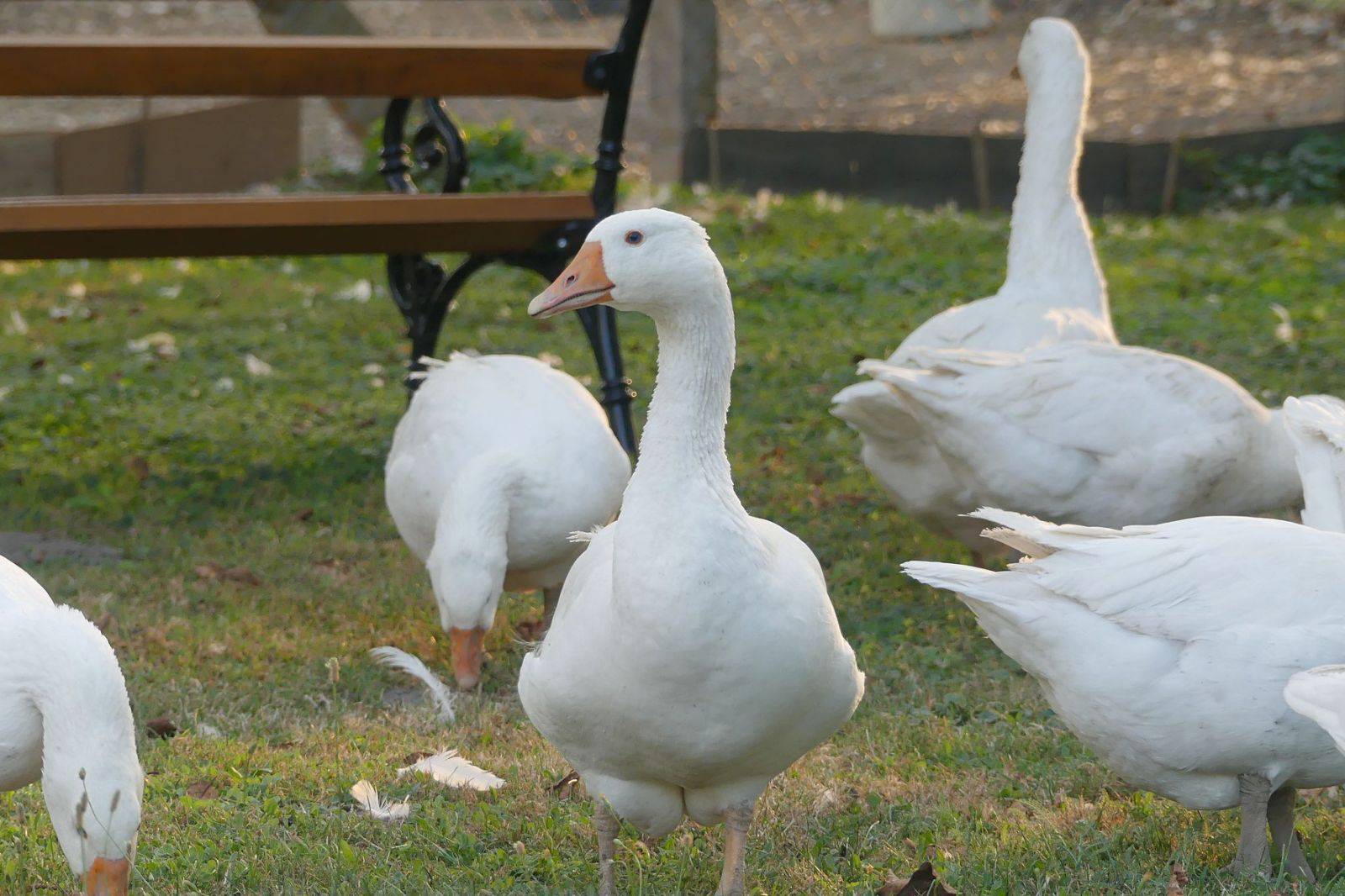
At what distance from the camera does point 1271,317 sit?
726 cm

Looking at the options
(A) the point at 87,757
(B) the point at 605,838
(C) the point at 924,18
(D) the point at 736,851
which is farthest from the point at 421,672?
(C) the point at 924,18

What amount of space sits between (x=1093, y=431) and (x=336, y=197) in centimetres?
246

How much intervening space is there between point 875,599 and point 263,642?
1791 millimetres

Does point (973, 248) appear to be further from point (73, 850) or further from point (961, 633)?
point (73, 850)

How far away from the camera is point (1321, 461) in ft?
11.6

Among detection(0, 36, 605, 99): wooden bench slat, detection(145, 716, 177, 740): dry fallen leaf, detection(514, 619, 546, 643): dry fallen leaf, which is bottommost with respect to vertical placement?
detection(514, 619, 546, 643): dry fallen leaf

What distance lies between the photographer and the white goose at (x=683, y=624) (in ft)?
8.30

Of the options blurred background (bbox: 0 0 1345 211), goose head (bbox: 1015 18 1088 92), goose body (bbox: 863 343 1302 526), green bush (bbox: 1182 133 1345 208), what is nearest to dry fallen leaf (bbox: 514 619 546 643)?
goose body (bbox: 863 343 1302 526)

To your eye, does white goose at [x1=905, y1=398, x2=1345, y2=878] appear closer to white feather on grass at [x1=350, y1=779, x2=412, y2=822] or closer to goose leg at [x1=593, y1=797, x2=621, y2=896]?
goose leg at [x1=593, y1=797, x2=621, y2=896]

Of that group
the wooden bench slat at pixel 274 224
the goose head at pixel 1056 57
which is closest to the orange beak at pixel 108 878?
the wooden bench slat at pixel 274 224

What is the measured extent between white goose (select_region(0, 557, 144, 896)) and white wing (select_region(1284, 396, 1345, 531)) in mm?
2584

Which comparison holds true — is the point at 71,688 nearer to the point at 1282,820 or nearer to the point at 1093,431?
the point at 1282,820

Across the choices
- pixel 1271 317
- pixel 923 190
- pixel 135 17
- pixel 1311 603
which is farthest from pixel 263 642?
pixel 135 17

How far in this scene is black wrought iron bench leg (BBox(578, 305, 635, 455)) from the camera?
17.2ft
